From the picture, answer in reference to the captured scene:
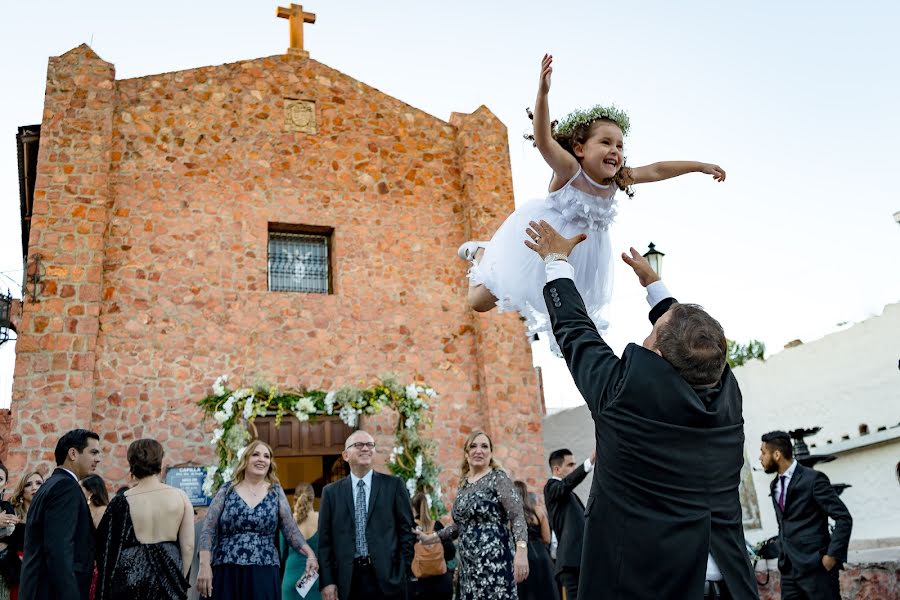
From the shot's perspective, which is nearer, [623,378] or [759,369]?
[623,378]

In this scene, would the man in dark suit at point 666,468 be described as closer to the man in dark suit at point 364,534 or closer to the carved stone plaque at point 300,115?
the man in dark suit at point 364,534

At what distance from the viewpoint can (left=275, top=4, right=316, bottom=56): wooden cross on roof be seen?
38.1 ft

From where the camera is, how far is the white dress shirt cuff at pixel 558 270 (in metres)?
2.79

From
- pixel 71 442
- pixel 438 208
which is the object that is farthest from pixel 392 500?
pixel 438 208

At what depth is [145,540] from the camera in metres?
4.70

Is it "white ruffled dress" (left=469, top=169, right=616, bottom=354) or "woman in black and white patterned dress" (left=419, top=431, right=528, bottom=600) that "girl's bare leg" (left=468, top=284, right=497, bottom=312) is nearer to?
"white ruffled dress" (left=469, top=169, right=616, bottom=354)

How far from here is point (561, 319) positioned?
268 centimetres

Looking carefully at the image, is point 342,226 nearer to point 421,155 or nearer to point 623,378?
point 421,155

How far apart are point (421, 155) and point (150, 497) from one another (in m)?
7.78

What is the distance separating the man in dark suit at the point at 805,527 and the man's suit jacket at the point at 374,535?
256 centimetres

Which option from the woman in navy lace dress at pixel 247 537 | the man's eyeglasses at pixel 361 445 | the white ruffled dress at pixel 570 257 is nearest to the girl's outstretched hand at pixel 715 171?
the white ruffled dress at pixel 570 257

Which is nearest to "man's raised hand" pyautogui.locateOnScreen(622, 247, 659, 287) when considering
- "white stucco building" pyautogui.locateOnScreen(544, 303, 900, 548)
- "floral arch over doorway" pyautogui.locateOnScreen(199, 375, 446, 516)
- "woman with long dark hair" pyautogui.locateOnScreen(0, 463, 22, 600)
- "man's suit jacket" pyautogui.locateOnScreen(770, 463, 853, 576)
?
"man's suit jacket" pyautogui.locateOnScreen(770, 463, 853, 576)

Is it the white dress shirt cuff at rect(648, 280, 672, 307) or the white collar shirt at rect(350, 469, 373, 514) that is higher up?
the white dress shirt cuff at rect(648, 280, 672, 307)

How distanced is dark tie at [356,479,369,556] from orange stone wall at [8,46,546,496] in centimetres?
446
